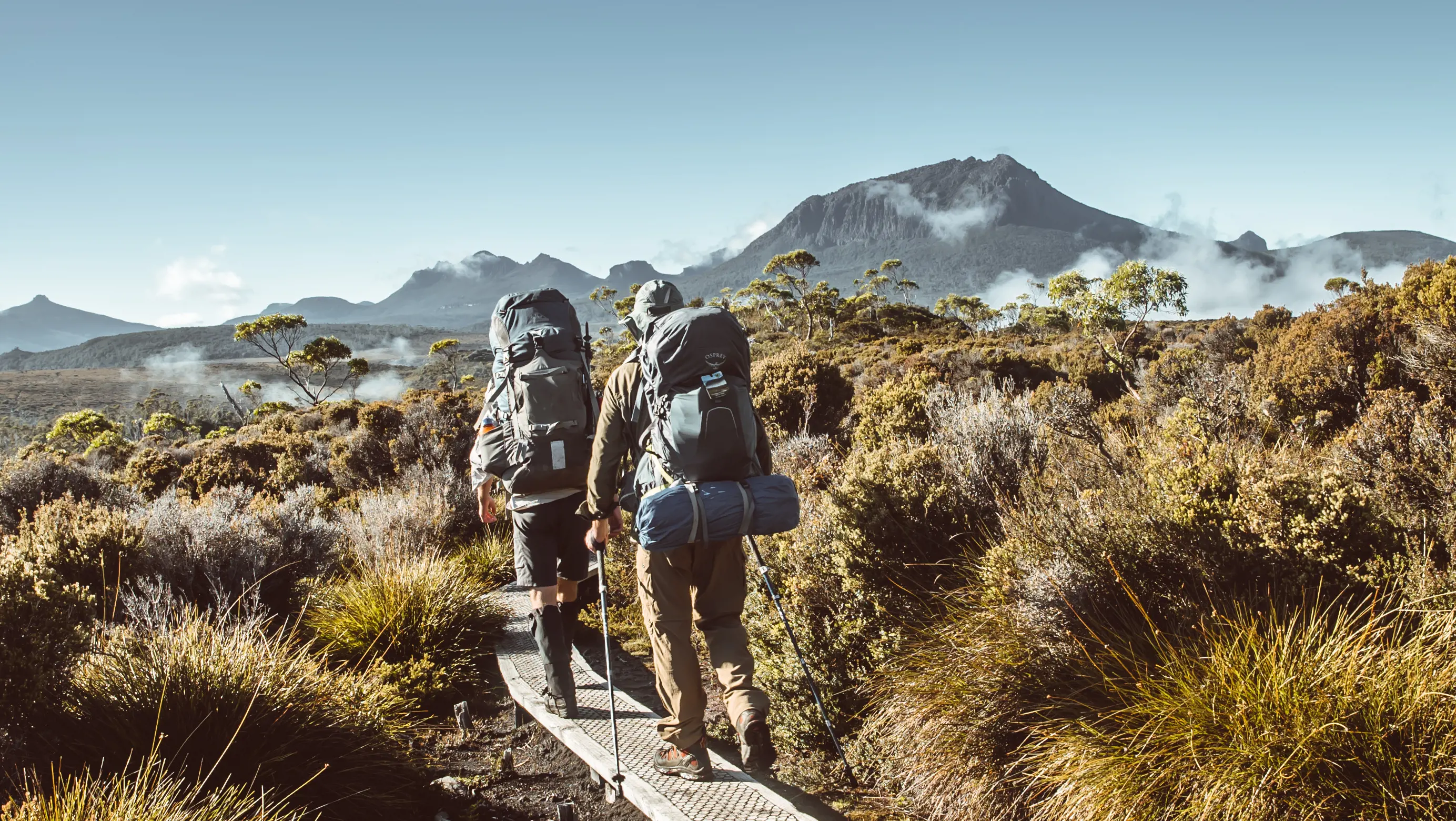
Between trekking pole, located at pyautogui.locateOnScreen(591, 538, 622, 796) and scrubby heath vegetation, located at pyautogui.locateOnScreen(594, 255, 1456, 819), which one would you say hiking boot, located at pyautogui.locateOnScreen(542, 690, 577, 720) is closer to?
trekking pole, located at pyautogui.locateOnScreen(591, 538, 622, 796)

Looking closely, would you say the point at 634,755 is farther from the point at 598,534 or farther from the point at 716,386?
the point at 716,386

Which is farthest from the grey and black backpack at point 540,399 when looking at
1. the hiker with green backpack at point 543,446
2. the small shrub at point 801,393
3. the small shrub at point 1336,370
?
the small shrub at point 1336,370

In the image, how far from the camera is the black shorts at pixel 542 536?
379cm

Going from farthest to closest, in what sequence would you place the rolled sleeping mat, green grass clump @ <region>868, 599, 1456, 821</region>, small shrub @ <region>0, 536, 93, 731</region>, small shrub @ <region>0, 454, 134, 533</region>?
small shrub @ <region>0, 454, 134, 533</region>, the rolled sleeping mat, small shrub @ <region>0, 536, 93, 731</region>, green grass clump @ <region>868, 599, 1456, 821</region>

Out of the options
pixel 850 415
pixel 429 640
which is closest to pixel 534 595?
pixel 429 640

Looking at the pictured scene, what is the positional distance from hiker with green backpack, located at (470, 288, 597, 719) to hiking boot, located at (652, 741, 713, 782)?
85 cm

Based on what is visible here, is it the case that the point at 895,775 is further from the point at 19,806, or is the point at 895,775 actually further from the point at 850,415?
the point at 850,415

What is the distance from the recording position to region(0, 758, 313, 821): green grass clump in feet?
7.45

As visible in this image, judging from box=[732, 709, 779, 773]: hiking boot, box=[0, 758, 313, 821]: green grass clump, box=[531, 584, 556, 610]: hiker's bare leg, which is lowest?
box=[732, 709, 779, 773]: hiking boot

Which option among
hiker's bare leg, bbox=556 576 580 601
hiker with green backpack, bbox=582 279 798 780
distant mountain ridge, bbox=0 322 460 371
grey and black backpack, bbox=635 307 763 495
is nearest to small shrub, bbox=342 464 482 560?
hiker's bare leg, bbox=556 576 580 601

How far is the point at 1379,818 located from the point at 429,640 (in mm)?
4627

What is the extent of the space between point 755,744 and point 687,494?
1.04 m

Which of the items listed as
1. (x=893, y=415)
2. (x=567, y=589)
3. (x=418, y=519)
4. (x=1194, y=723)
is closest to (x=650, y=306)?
(x=567, y=589)

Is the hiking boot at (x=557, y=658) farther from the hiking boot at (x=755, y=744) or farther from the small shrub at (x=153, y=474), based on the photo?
the small shrub at (x=153, y=474)
